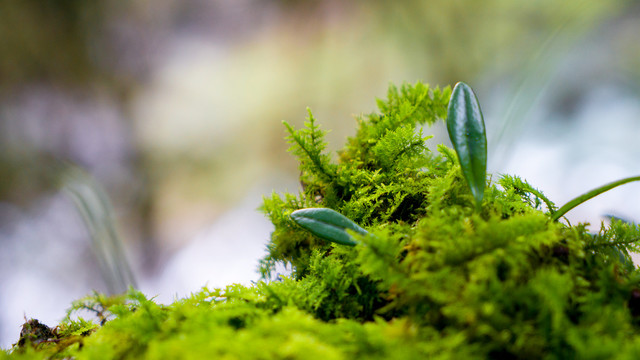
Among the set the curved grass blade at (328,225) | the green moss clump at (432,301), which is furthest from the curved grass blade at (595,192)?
the curved grass blade at (328,225)

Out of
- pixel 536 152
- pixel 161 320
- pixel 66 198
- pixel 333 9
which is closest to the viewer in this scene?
pixel 161 320

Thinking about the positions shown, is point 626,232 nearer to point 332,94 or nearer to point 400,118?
point 400,118

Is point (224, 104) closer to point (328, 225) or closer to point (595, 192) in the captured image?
point (328, 225)

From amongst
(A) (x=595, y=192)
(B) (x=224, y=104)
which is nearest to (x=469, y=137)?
(A) (x=595, y=192)

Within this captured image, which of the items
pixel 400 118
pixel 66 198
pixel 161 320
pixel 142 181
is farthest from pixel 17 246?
pixel 400 118

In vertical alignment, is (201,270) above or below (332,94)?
below

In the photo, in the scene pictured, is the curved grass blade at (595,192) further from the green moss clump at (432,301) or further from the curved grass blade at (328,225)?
the curved grass blade at (328,225)

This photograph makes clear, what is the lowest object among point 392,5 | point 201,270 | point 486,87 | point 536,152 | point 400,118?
point 400,118
